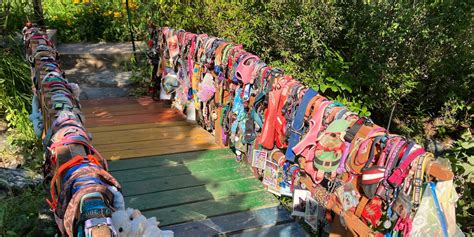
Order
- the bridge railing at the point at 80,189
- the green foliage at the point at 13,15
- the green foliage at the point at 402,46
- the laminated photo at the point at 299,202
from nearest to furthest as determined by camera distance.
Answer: the bridge railing at the point at 80,189 < the laminated photo at the point at 299,202 < the green foliage at the point at 402,46 < the green foliage at the point at 13,15

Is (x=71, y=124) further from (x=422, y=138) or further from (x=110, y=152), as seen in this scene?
(x=422, y=138)

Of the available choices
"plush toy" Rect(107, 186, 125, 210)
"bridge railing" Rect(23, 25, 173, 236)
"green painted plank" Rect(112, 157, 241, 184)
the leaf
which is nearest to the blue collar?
"green painted plank" Rect(112, 157, 241, 184)

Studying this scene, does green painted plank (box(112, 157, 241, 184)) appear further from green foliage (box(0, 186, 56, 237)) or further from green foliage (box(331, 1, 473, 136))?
green foliage (box(331, 1, 473, 136))

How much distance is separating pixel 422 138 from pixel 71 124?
504 cm

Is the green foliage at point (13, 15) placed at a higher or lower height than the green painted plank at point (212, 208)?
higher

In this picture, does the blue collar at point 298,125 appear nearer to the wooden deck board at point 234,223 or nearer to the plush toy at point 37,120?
the wooden deck board at point 234,223

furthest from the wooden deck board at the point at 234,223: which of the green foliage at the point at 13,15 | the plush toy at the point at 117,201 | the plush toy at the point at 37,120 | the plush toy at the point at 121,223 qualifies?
the green foliage at the point at 13,15

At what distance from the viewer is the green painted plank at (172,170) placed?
401 centimetres

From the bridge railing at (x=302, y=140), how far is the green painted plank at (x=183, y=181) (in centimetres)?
18

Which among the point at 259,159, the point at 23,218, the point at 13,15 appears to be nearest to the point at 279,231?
the point at 259,159

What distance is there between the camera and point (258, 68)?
3762mm

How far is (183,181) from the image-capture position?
3955 millimetres

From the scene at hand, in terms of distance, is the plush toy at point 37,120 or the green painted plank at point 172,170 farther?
the green painted plank at point 172,170

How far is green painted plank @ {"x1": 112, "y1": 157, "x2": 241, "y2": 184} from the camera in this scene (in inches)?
158
